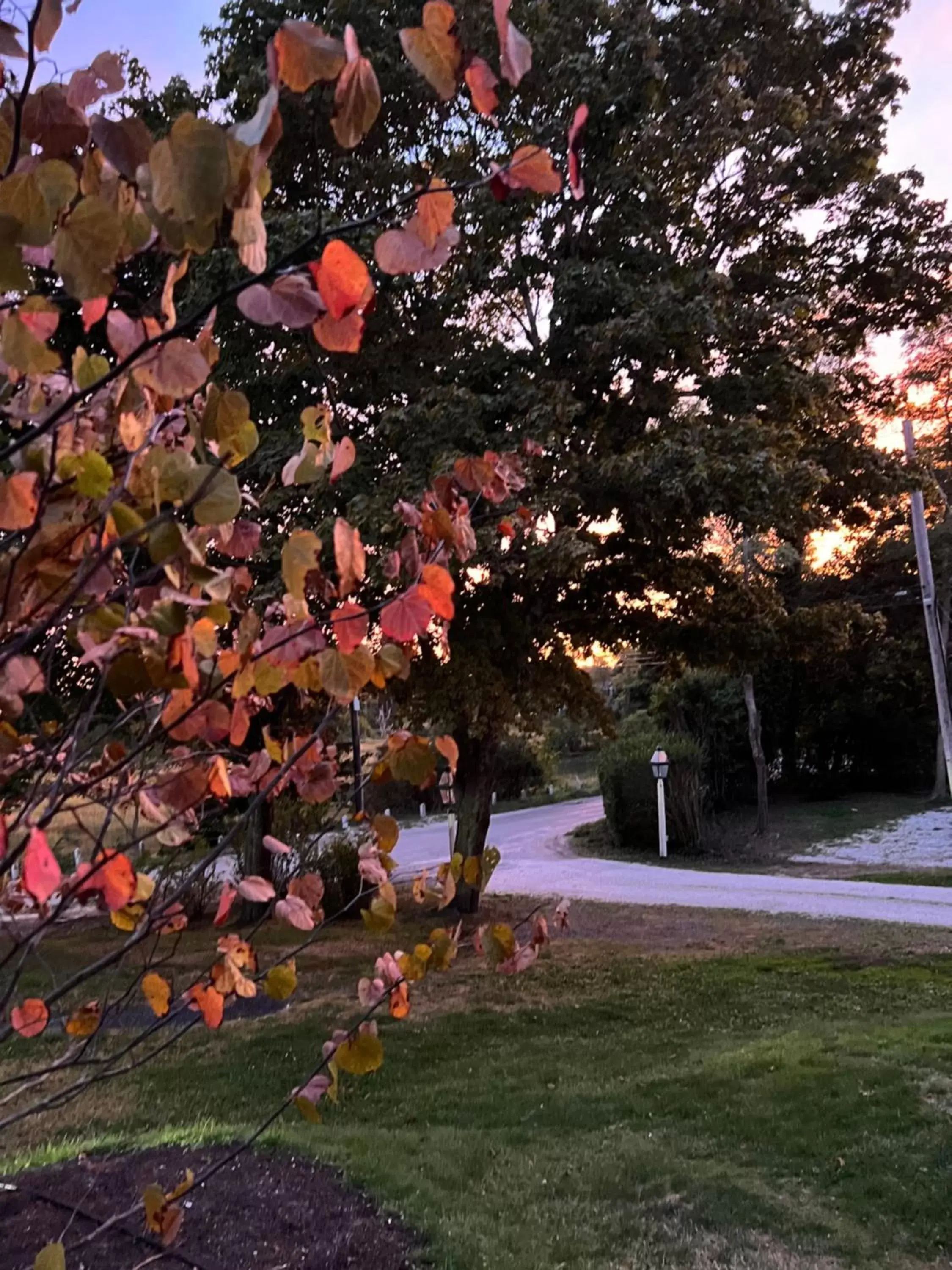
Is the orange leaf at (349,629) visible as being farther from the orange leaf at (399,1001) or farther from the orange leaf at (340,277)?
the orange leaf at (399,1001)

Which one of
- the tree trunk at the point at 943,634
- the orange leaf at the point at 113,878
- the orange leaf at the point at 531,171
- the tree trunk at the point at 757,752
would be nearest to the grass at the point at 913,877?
the tree trunk at the point at 757,752

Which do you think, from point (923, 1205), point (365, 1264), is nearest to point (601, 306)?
point (923, 1205)

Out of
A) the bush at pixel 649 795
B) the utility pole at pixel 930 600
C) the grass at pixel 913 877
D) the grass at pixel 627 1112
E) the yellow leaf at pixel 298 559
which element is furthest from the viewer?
the bush at pixel 649 795

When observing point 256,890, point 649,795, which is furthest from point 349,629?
point 649,795

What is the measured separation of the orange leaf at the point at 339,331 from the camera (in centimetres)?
94

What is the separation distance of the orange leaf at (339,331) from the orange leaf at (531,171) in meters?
0.19

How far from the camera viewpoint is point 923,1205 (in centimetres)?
352

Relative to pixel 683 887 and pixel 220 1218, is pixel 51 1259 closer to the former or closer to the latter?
pixel 220 1218

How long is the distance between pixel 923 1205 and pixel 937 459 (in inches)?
834

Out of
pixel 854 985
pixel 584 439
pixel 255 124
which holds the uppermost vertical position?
pixel 584 439

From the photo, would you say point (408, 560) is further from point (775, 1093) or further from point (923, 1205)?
point (775, 1093)

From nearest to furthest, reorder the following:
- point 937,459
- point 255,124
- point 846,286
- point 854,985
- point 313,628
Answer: point 255,124
point 313,628
point 854,985
point 846,286
point 937,459

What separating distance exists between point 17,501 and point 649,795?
18.2 m

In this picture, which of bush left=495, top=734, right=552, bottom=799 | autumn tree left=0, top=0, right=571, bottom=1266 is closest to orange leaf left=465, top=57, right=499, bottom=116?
autumn tree left=0, top=0, right=571, bottom=1266
